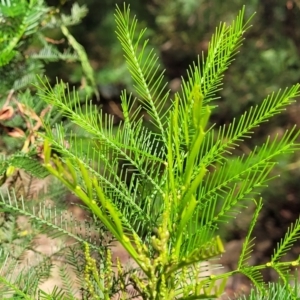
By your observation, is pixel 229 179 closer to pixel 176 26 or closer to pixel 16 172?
pixel 16 172

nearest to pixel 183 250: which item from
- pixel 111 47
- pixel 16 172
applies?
pixel 16 172

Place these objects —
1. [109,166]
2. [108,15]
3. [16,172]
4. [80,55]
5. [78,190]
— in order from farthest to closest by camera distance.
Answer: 1. [108,15]
2. [80,55]
3. [16,172]
4. [109,166]
5. [78,190]

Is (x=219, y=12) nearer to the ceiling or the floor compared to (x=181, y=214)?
nearer to the ceiling

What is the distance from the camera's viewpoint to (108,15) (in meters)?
0.88

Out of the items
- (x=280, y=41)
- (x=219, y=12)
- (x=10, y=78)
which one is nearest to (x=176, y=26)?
(x=219, y=12)

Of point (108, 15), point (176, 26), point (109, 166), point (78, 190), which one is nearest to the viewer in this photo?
point (78, 190)

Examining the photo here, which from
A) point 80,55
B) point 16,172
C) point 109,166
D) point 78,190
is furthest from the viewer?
point 80,55

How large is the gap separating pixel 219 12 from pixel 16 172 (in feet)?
2.09

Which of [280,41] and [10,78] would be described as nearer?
[10,78]

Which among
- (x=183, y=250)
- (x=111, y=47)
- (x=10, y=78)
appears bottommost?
(x=183, y=250)

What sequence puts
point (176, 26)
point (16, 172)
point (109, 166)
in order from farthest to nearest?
point (176, 26)
point (16, 172)
point (109, 166)

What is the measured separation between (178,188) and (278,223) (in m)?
0.83

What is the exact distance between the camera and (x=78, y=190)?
0.22 meters

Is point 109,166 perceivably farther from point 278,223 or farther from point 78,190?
point 278,223
